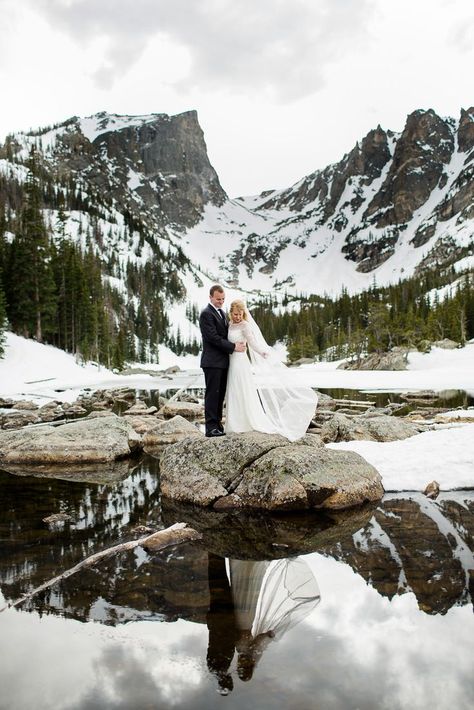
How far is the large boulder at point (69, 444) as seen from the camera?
10773 mm

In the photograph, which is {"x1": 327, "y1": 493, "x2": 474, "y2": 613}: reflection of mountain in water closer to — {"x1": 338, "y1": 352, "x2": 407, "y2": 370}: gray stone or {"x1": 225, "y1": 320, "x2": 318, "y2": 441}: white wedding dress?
{"x1": 225, "y1": 320, "x2": 318, "y2": 441}: white wedding dress

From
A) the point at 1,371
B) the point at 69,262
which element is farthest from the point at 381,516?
the point at 69,262

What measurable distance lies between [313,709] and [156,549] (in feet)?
9.69

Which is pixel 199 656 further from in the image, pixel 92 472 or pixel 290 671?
pixel 92 472

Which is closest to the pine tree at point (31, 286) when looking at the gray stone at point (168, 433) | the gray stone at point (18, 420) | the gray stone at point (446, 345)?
the gray stone at point (18, 420)

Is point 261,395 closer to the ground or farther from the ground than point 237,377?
closer to the ground

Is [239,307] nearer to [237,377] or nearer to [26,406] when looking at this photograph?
[237,377]

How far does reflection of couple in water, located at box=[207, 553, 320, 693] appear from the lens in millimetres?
3221

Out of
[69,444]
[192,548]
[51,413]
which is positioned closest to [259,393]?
[192,548]

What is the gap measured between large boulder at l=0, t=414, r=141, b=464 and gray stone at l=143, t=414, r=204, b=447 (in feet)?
4.82

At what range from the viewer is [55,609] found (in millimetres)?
3930

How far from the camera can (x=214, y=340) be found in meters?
8.45

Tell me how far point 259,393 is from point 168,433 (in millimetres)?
5542

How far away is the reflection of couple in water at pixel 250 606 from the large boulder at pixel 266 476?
1871 mm
